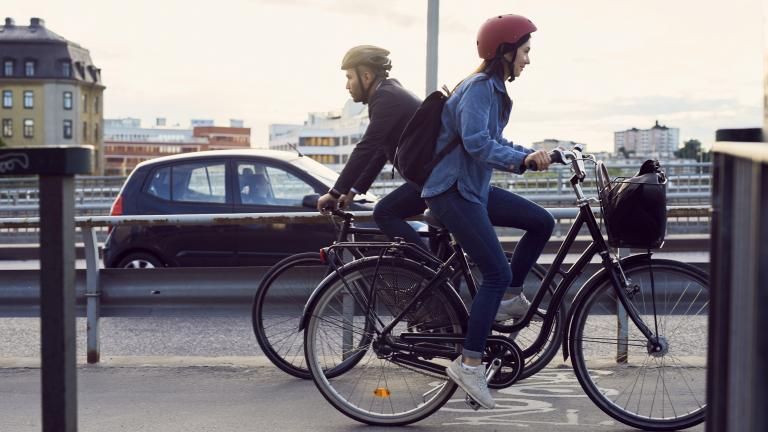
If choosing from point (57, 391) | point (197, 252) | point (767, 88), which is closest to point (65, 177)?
point (57, 391)

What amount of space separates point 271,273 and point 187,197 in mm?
4354

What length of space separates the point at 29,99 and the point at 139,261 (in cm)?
10963

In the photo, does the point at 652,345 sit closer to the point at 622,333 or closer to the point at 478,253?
the point at 622,333

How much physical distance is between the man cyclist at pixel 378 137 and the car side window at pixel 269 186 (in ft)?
14.5

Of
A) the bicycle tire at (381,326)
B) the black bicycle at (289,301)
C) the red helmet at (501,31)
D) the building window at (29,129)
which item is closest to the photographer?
the red helmet at (501,31)

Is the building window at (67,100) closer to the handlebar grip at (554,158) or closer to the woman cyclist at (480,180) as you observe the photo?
the woman cyclist at (480,180)

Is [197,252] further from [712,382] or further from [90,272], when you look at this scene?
[712,382]

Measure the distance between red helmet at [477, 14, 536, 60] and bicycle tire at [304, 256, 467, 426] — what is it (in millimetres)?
907

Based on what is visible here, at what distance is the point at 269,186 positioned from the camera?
1002 cm

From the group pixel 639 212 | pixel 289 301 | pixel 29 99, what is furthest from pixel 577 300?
pixel 29 99

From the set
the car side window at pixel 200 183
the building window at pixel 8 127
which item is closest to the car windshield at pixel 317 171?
the car side window at pixel 200 183

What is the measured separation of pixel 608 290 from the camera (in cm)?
463

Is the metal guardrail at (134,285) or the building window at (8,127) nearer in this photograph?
the metal guardrail at (134,285)

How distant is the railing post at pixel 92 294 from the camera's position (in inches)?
244
